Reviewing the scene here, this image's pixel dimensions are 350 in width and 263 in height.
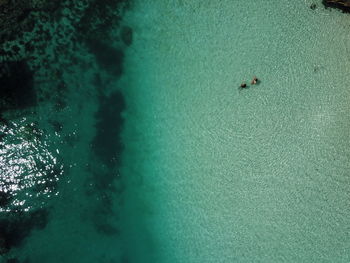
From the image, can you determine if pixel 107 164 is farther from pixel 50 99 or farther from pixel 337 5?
pixel 337 5

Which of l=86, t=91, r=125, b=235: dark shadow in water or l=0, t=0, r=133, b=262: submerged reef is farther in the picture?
l=86, t=91, r=125, b=235: dark shadow in water

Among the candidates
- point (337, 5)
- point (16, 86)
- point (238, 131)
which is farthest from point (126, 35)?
point (337, 5)

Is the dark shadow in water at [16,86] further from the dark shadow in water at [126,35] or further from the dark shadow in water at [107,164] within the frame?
the dark shadow in water at [126,35]

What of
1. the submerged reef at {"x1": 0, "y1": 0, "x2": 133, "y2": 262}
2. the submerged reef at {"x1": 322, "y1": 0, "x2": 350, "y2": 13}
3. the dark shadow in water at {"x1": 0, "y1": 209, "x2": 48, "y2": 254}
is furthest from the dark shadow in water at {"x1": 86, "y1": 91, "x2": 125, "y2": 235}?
the submerged reef at {"x1": 322, "y1": 0, "x2": 350, "y2": 13}

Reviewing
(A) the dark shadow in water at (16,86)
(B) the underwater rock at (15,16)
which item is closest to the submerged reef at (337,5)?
(B) the underwater rock at (15,16)

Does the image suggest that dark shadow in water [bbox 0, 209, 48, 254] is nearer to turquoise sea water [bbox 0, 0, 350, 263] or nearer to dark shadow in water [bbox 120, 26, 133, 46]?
turquoise sea water [bbox 0, 0, 350, 263]

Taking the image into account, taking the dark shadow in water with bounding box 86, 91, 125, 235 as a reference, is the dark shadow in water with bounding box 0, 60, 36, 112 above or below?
above

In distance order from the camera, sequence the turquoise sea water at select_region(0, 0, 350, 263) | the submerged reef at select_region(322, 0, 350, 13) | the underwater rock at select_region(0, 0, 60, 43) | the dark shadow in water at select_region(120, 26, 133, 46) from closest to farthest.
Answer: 1. the underwater rock at select_region(0, 0, 60, 43)
2. the turquoise sea water at select_region(0, 0, 350, 263)
3. the dark shadow in water at select_region(120, 26, 133, 46)
4. the submerged reef at select_region(322, 0, 350, 13)

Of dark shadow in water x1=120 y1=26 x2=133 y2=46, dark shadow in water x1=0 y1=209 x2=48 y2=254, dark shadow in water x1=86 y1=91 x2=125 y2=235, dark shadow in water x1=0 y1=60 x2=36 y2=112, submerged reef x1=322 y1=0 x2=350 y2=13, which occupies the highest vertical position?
submerged reef x1=322 y1=0 x2=350 y2=13
